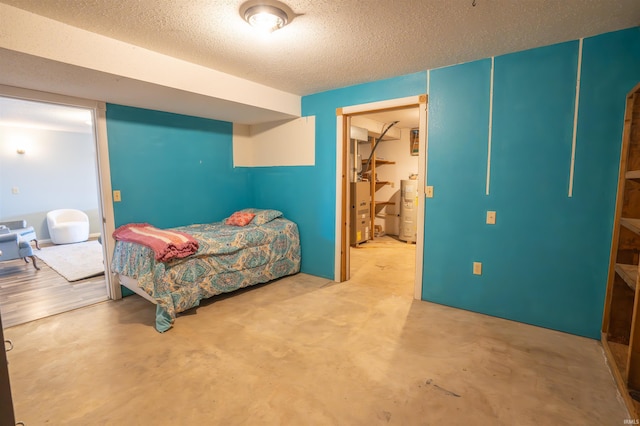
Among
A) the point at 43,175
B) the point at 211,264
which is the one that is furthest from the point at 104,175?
the point at 43,175

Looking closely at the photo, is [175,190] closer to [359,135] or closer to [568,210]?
[359,135]

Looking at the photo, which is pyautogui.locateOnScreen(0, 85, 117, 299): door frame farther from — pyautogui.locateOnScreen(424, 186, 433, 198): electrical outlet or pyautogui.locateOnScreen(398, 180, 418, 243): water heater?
pyautogui.locateOnScreen(398, 180, 418, 243): water heater

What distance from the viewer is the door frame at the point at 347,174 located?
310 centimetres

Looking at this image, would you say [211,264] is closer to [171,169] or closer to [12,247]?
[171,169]

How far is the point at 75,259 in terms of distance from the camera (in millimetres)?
4848

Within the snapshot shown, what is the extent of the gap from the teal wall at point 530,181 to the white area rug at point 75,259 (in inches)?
173

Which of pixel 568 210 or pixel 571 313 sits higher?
pixel 568 210

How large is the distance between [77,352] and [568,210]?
12.7 ft

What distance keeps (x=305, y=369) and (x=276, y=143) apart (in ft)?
9.95

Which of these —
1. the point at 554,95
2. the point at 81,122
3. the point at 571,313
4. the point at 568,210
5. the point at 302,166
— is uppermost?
the point at 81,122

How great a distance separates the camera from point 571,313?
2502 millimetres

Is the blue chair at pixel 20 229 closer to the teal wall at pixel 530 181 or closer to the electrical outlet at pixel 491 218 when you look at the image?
the teal wall at pixel 530 181

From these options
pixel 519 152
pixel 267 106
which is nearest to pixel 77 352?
pixel 267 106

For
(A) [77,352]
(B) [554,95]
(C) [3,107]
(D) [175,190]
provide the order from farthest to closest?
(C) [3,107], (D) [175,190], (B) [554,95], (A) [77,352]
